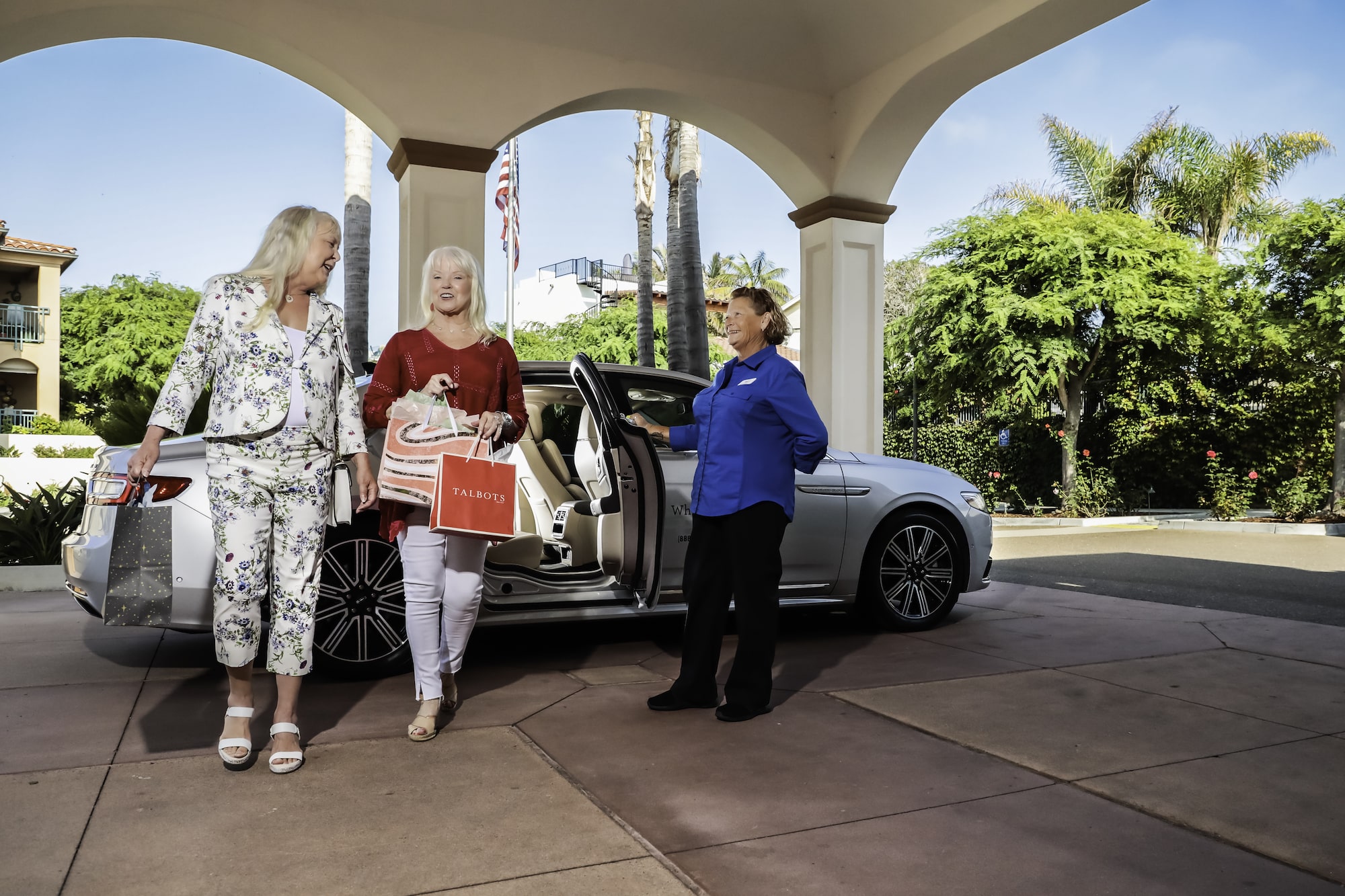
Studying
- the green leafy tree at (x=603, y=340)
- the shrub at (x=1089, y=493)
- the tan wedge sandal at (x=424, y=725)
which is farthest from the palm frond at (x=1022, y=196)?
the tan wedge sandal at (x=424, y=725)

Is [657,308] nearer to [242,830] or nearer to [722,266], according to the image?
[722,266]

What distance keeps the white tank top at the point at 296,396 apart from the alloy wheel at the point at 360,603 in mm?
1274

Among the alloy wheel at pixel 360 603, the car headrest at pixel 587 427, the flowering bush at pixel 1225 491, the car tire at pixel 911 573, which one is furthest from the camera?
the flowering bush at pixel 1225 491

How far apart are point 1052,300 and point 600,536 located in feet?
50.9

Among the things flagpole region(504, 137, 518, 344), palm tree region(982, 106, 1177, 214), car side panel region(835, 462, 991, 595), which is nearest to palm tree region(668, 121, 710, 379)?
A: car side panel region(835, 462, 991, 595)

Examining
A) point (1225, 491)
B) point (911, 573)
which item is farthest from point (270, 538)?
point (1225, 491)

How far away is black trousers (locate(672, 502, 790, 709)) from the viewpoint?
13.4 feet

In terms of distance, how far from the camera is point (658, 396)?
5.70m

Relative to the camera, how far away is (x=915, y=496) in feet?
19.7

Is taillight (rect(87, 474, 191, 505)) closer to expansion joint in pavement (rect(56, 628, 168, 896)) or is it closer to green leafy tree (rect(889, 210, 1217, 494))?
expansion joint in pavement (rect(56, 628, 168, 896))

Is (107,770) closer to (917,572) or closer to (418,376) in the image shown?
(418,376)

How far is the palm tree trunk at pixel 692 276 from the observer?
13.9 metres

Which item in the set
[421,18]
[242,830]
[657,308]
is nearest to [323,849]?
[242,830]

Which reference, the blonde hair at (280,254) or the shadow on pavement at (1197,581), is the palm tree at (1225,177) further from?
the blonde hair at (280,254)
